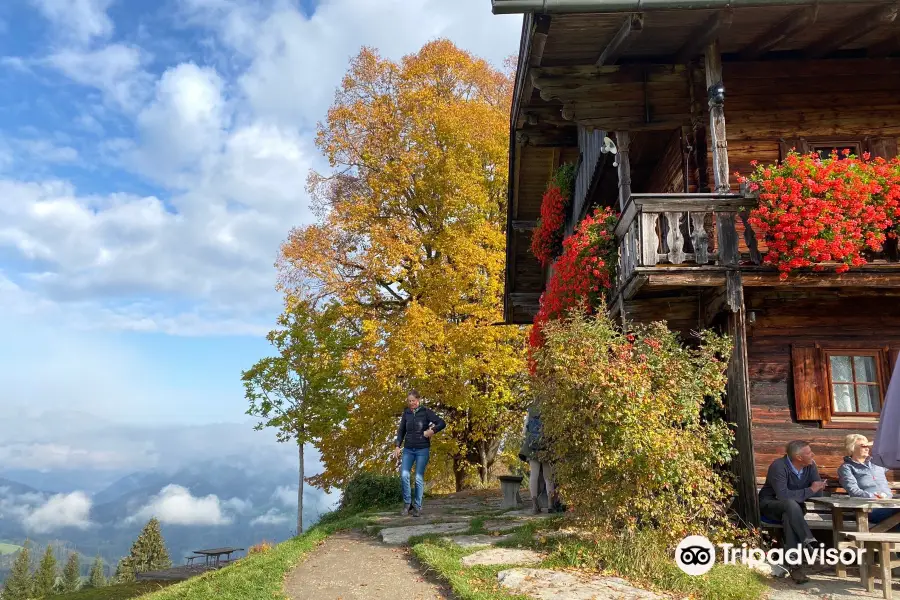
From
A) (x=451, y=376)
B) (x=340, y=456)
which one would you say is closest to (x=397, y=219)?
(x=451, y=376)

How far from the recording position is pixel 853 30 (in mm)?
9656

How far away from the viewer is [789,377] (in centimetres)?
1037

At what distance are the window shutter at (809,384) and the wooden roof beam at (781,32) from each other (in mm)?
4308

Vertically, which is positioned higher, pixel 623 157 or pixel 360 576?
pixel 623 157

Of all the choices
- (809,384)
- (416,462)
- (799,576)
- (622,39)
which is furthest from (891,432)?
(416,462)

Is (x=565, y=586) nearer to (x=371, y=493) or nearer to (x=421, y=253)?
(x=371, y=493)

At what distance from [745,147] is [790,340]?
2.93 metres

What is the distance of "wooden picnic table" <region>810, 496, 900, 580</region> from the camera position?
738cm

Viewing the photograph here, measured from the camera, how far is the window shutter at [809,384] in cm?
1016

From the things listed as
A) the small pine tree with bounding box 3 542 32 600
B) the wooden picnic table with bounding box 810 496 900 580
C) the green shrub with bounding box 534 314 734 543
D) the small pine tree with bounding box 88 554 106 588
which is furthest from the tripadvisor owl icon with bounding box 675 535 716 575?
the small pine tree with bounding box 88 554 106 588

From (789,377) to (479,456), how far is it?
13.0 metres

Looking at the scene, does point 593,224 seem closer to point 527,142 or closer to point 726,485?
point 726,485

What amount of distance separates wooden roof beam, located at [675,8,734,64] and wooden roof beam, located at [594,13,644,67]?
2.68ft

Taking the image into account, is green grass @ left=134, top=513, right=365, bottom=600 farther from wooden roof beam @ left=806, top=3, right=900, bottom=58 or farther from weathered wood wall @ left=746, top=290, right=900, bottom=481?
wooden roof beam @ left=806, top=3, right=900, bottom=58
